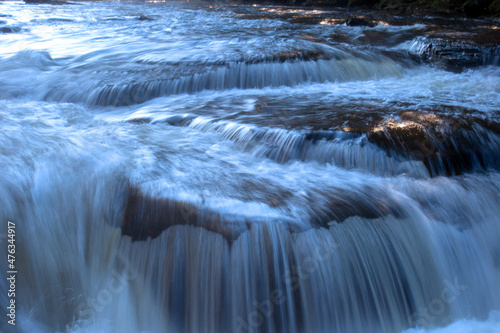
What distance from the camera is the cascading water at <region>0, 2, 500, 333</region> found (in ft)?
9.25

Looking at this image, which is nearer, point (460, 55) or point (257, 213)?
point (257, 213)

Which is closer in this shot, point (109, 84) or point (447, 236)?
point (447, 236)

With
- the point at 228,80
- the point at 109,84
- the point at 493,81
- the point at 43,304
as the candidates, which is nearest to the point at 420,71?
the point at 493,81

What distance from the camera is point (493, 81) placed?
6266 millimetres

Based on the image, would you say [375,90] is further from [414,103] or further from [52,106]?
[52,106]

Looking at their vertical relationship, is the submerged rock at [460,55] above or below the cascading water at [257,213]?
above

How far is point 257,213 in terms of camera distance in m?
3.06

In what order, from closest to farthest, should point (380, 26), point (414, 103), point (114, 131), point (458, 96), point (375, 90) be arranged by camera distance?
point (114, 131), point (414, 103), point (458, 96), point (375, 90), point (380, 26)

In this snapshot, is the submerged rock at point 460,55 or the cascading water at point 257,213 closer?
the cascading water at point 257,213

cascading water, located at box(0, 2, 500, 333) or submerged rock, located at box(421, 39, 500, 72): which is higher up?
submerged rock, located at box(421, 39, 500, 72)

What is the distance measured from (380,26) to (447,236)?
29.1 ft

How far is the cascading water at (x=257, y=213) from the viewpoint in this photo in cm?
282

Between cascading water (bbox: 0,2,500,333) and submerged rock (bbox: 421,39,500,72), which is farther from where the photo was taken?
submerged rock (bbox: 421,39,500,72)

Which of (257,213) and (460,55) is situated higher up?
(460,55)
